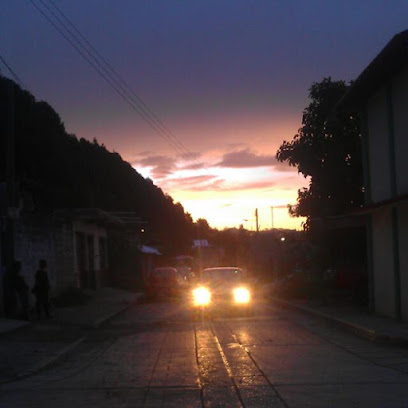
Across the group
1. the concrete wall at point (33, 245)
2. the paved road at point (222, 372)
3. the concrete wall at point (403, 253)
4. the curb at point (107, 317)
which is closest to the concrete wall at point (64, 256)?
the concrete wall at point (33, 245)

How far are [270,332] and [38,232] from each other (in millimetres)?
11146

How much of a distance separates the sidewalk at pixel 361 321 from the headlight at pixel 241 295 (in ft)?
6.99

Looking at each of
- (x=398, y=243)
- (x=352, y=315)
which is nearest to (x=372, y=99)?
(x=398, y=243)

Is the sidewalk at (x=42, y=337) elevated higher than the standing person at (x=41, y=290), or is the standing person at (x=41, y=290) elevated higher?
the standing person at (x=41, y=290)

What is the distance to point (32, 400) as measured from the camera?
931cm

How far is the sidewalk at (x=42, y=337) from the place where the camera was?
1236cm

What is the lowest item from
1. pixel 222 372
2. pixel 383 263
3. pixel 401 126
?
pixel 222 372

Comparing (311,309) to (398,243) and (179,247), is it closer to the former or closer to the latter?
(398,243)

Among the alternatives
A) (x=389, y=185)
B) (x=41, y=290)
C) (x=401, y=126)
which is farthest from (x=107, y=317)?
(x=401, y=126)

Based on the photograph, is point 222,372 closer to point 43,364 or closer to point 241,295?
point 43,364

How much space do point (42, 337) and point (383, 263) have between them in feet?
33.3

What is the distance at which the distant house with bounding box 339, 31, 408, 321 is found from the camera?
60.0 feet

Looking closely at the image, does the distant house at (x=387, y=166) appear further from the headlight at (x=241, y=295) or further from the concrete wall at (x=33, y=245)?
the concrete wall at (x=33, y=245)

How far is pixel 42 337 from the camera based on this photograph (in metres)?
17.1
